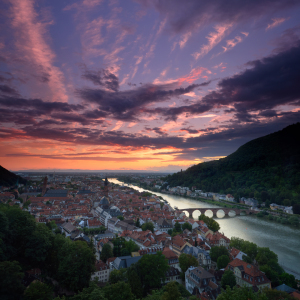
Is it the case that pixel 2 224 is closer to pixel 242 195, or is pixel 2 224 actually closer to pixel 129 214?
pixel 129 214

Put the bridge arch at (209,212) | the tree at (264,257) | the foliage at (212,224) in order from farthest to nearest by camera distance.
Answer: the bridge arch at (209,212) → the foliage at (212,224) → the tree at (264,257)

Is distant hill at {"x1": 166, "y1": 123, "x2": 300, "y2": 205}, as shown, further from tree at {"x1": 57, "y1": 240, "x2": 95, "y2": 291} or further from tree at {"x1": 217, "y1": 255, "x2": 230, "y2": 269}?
tree at {"x1": 57, "y1": 240, "x2": 95, "y2": 291}

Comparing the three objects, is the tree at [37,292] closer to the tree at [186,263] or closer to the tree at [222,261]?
the tree at [186,263]

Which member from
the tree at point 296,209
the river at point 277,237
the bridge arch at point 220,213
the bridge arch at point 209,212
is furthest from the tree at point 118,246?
the tree at point 296,209

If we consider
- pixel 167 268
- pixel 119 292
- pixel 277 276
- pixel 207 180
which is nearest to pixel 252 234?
pixel 277 276

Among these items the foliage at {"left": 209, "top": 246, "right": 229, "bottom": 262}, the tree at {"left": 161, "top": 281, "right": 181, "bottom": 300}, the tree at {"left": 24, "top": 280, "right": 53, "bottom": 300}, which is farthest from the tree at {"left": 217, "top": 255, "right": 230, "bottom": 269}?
the tree at {"left": 24, "top": 280, "right": 53, "bottom": 300}

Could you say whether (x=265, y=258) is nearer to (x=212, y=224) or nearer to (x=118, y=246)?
(x=118, y=246)
